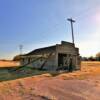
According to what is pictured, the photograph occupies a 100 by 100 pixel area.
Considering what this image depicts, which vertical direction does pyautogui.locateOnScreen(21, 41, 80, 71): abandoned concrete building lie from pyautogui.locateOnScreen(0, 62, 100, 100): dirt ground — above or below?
above

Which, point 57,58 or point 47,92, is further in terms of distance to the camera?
point 57,58

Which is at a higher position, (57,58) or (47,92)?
(57,58)

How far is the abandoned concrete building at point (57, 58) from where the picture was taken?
21953 mm

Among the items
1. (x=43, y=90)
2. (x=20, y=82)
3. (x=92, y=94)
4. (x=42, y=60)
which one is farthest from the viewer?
(x=42, y=60)

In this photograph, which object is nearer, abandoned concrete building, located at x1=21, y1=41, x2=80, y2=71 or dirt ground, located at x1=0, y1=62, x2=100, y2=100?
dirt ground, located at x1=0, y1=62, x2=100, y2=100

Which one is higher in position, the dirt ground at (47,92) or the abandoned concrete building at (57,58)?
the abandoned concrete building at (57,58)

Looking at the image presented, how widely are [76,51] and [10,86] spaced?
49.3 feet

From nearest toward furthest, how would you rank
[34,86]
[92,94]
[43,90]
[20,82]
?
[92,94] < [43,90] < [34,86] < [20,82]

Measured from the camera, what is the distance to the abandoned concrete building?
72.0 ft

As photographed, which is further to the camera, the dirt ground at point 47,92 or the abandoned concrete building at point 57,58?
the abandoned concrete building at point 57,58

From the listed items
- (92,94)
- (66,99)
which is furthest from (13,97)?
(92,94)

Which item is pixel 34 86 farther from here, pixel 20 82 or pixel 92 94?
pixel 92 94

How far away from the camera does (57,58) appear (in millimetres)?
21859

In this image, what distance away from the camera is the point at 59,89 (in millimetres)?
11852
